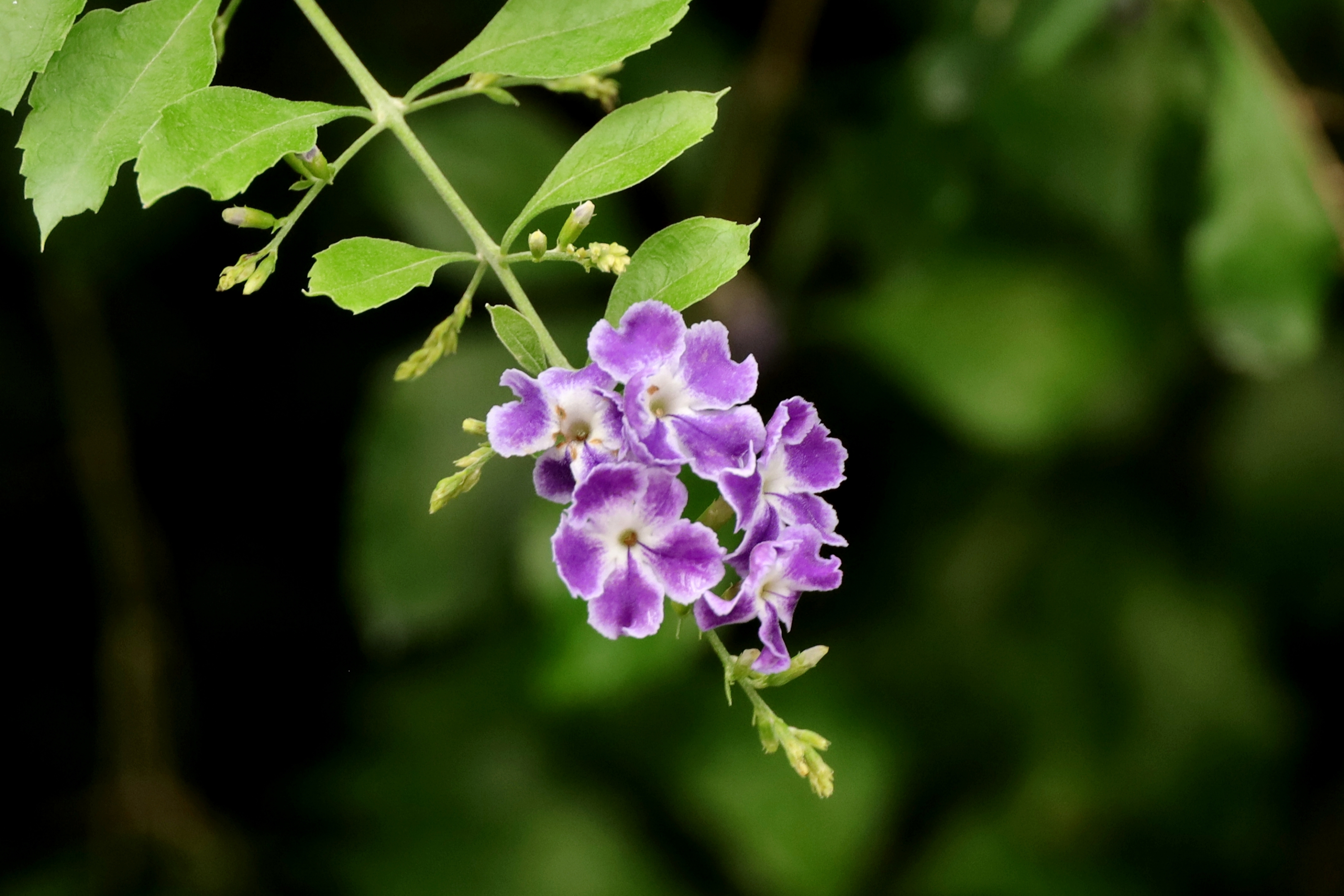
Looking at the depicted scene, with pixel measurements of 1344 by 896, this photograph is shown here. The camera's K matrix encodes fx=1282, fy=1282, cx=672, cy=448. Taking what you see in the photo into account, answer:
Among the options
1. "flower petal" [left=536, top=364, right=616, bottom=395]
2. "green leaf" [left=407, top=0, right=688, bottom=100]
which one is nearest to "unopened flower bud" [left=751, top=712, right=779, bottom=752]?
"flower petal" [left=536, top=364, right=616, bottom=395]

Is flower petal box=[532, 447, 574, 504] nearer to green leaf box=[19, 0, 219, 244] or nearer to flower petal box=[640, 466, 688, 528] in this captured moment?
flower petal box=[640, 466, 688, 528]

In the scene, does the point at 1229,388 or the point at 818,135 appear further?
the point at 1229,388

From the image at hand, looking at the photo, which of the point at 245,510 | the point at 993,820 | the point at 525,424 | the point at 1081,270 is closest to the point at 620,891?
the point at 993,820

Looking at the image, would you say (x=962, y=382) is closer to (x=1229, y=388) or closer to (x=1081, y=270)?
(x=1081, y=270)

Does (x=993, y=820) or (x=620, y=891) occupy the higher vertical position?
(x=620, y=891)

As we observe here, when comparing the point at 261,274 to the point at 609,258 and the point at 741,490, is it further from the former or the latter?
the point at 741,490

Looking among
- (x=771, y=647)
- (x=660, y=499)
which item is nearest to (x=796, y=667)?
(x=771, y=647)
